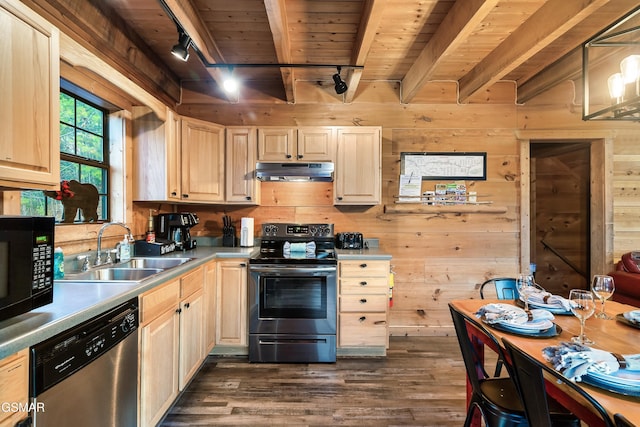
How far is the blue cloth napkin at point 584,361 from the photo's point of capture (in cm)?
100

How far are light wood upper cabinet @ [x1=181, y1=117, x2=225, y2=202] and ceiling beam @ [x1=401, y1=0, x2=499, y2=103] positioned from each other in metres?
2.04

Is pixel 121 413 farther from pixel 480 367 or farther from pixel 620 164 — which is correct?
pixel 620 164

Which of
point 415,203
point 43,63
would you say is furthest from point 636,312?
point 43,63

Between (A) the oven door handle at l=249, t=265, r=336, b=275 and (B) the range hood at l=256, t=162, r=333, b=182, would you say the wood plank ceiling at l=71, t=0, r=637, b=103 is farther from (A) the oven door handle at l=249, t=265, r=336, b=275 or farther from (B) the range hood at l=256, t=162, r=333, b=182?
(A) the oven door handle at l=249, t=265, r=336, b=275

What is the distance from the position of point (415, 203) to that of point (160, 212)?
9.11 ft

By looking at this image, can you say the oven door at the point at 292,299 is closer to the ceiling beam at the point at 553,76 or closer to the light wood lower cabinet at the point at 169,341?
the light wood lower cabinet at the point at 169,341

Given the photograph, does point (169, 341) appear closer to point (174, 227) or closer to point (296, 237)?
point (174, 227)

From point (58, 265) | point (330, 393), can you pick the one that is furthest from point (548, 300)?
point (58, 265)

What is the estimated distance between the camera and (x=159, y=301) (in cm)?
178

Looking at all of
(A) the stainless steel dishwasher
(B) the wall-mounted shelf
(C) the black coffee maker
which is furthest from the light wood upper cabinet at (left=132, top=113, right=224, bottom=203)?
(B) the wall-mounted shelf

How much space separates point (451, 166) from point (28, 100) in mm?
3471

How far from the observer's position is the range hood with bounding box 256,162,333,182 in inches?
116

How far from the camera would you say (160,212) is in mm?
3121

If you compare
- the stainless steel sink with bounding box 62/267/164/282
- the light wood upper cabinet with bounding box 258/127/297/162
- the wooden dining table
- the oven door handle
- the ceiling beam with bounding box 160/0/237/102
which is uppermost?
the ceiling beam with bounding box 160/0/237/102
